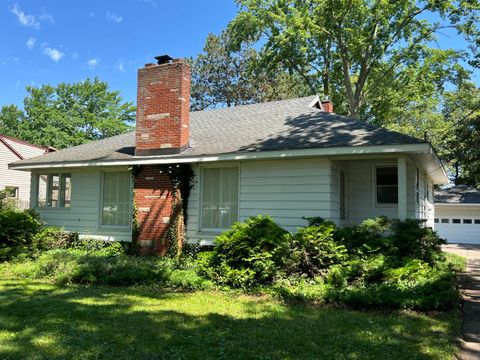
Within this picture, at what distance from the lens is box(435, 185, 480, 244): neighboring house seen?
27.0 meters

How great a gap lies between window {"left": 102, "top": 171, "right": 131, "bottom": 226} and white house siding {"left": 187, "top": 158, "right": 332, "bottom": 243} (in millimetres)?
2967

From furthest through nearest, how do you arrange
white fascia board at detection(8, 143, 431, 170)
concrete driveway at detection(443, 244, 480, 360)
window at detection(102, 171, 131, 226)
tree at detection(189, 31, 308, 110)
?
1. tree at detection(189, 31, 308, 110)
2. window at detection(102, 171, 131, 226)
3. white fascia board at detection(8, 143, 431, 170)
4. concrete driveway at detection(443, 244, 480, 360)

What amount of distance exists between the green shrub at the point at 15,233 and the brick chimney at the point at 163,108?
4013 mm

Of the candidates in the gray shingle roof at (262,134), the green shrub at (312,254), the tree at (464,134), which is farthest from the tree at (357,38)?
the green shrub at (312,254)

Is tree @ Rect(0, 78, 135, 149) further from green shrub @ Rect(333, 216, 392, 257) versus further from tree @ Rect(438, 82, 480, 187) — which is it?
green shrub @ Rect(333, 216, 392, 257)

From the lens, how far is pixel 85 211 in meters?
13.4

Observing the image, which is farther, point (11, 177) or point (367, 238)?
point (11, 177)

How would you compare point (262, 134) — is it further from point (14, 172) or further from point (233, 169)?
point (14, 172)

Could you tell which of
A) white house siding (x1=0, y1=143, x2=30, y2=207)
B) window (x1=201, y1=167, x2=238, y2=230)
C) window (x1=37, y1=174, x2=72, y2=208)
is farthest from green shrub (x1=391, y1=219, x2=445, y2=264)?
white house siding (x1=0, y1=143, x2=30, y2=207)

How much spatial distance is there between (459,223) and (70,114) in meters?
42.0

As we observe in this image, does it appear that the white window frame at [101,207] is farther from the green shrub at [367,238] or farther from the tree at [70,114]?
the tree at [70,114]

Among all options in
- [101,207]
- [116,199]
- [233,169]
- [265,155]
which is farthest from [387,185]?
[101,207]

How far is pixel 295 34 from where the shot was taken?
87.8ft

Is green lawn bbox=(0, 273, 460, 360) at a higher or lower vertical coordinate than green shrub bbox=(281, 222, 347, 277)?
lower
